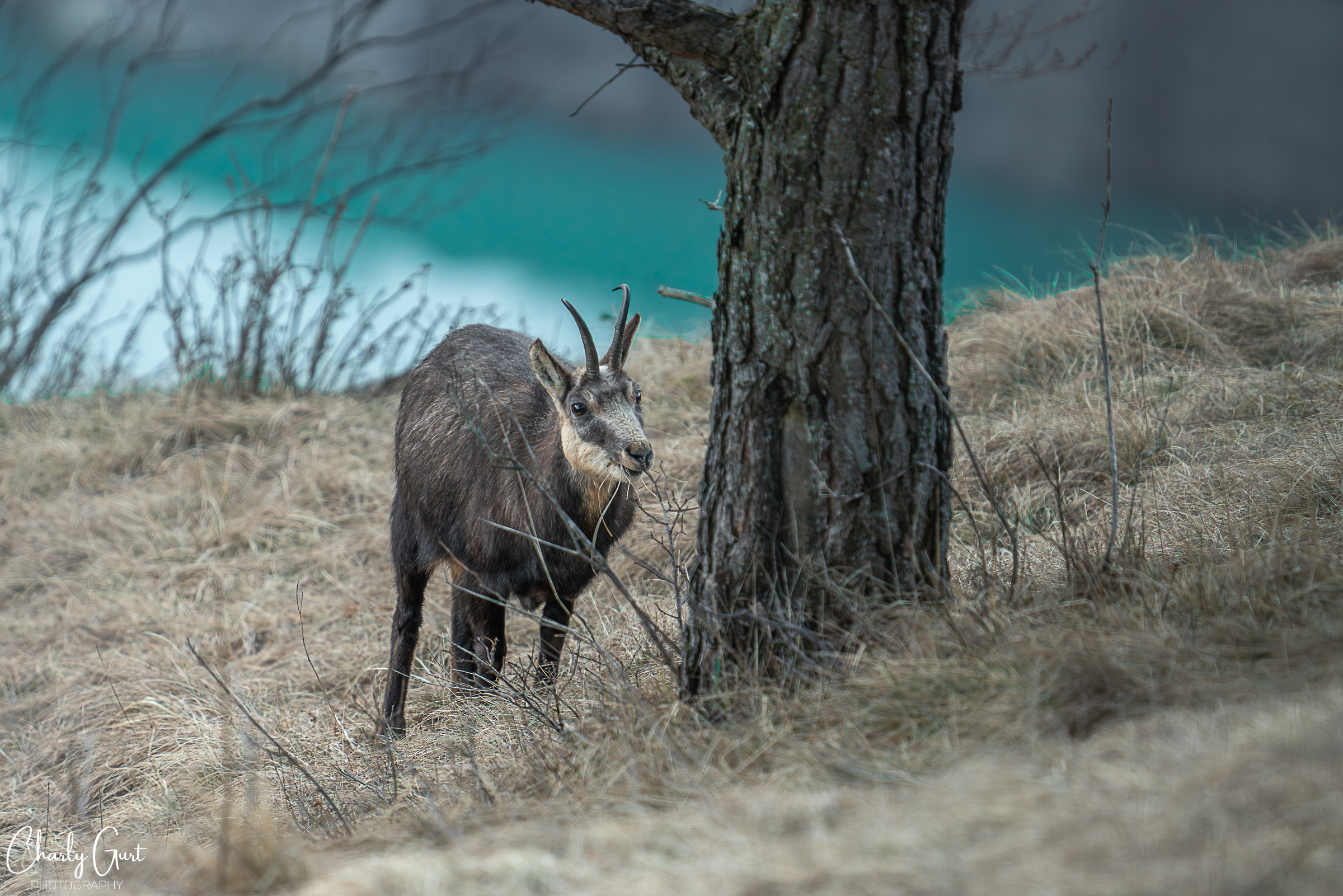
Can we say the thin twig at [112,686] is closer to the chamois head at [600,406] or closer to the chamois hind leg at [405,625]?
the chamois hind leg at [405,625]

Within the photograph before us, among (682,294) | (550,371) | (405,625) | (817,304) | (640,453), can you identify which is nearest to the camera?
(817,304)

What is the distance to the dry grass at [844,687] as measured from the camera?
1368mm

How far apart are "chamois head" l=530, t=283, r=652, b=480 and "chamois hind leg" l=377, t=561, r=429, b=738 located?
3.42 feet

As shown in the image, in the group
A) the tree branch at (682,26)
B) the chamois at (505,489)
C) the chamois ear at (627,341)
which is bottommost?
the chamois at (505,489)

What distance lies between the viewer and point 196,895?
1668 mm

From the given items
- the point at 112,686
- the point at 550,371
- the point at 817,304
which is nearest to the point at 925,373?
the point at 817,304

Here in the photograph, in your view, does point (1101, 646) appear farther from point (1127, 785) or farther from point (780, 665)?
point (780, 665)

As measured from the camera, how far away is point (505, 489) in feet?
12.6

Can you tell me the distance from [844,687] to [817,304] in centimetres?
95

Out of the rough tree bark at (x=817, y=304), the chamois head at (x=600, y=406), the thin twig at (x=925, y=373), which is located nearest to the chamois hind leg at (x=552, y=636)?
the chamois head at (x=600, y=406)
